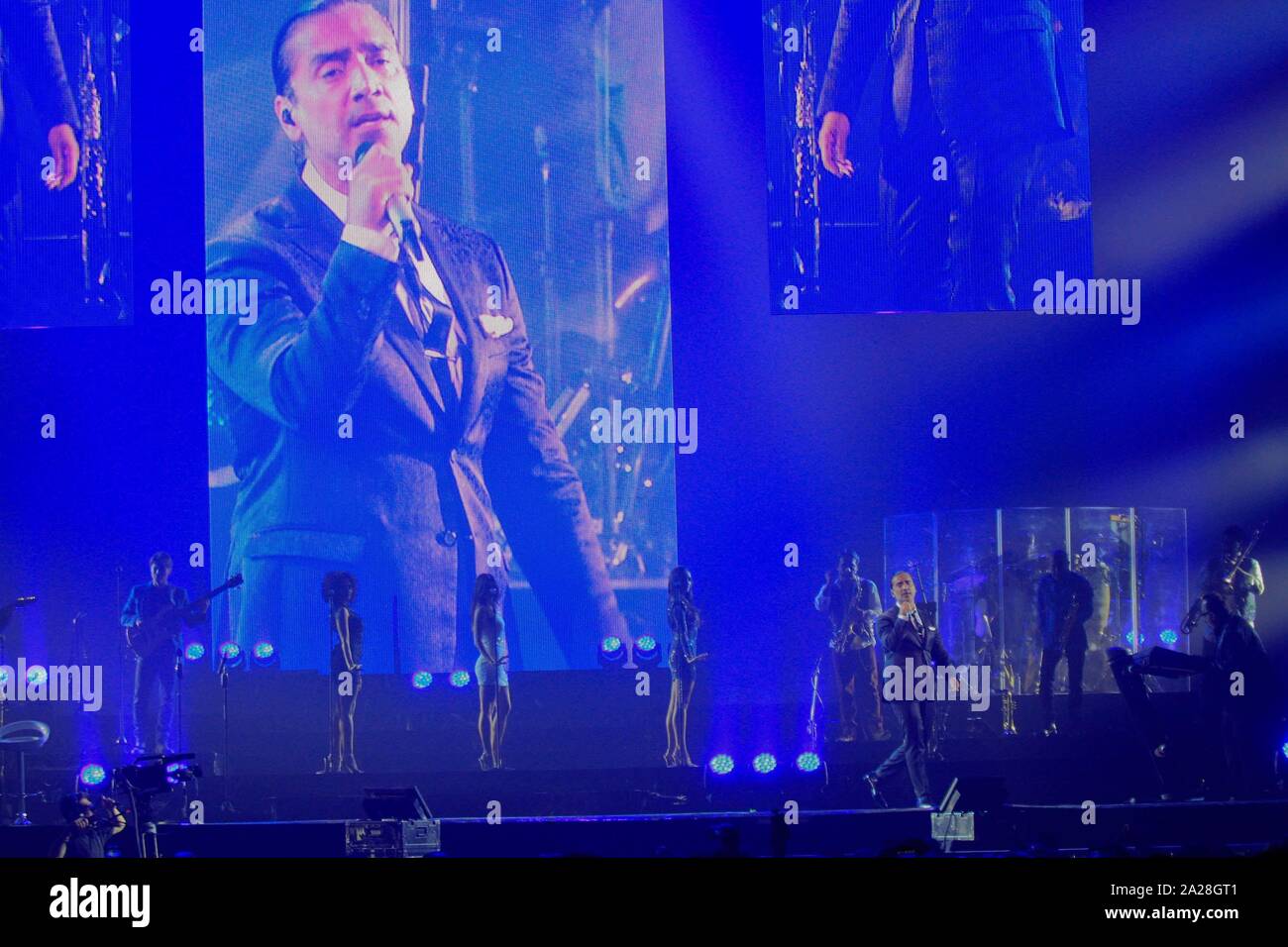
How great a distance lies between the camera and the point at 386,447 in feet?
21.1

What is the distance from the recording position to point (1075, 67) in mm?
6602

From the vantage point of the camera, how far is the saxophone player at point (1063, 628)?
6.42 meters

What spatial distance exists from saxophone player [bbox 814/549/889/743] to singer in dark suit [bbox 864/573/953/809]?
3.0 inches

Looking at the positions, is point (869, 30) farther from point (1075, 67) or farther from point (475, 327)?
point (475, 327)

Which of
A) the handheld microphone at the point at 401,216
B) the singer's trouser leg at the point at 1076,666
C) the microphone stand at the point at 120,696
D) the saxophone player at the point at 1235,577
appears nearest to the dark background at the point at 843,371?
the saxophone player at the point at 1235,577

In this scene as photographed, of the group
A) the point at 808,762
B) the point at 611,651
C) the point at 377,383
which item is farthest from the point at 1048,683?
the point at 377,383

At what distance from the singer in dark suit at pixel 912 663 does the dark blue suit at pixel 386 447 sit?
4.21 ft

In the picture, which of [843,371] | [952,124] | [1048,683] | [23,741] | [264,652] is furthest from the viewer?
[843,371]

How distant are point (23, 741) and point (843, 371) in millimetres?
4146

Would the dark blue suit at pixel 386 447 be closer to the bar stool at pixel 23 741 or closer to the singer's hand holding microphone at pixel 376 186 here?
the singer's hand holding microphone at pixel 376 186

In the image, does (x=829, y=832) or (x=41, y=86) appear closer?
(x=829, y=832)

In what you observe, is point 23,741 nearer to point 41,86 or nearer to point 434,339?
point 434,339

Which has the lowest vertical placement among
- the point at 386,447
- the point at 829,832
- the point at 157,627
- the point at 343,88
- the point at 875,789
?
the point at 829,832
